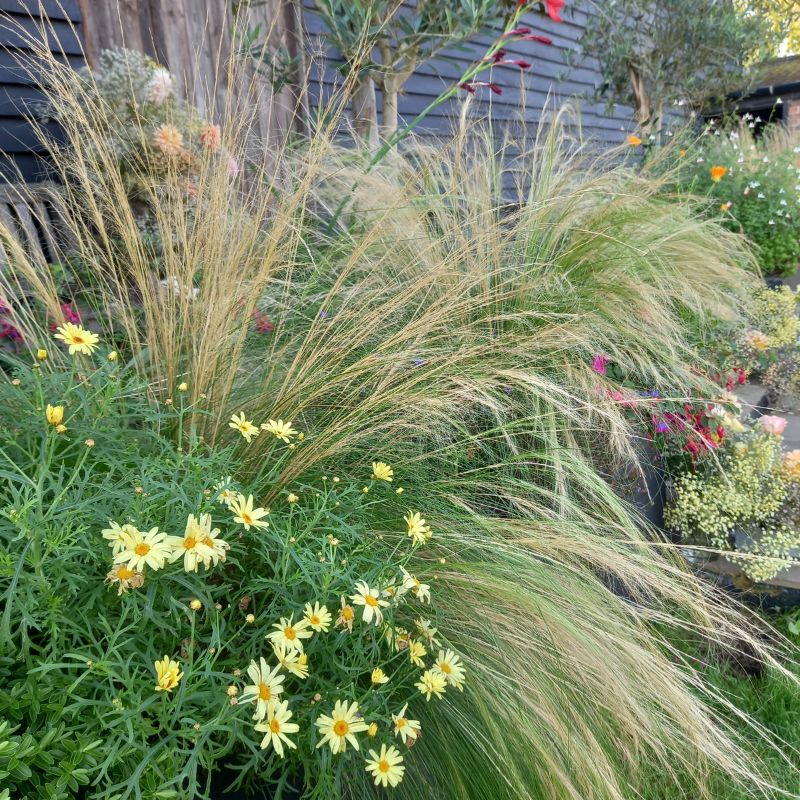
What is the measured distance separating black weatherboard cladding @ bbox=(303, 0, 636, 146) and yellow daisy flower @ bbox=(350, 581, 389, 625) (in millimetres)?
4337

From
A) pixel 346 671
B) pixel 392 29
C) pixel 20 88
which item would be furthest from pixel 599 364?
pixel 20 88

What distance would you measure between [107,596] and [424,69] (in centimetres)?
575

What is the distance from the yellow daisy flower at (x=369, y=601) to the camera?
0.97 metres

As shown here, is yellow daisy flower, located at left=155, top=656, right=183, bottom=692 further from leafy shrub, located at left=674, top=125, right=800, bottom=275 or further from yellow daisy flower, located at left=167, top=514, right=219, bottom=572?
leafy shrub, located at left=674, top=125, right=800, bottom=275

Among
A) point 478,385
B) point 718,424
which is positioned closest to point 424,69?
point 718,424

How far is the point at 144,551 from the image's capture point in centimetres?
87

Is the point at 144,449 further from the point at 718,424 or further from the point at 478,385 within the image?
the point at 718,424

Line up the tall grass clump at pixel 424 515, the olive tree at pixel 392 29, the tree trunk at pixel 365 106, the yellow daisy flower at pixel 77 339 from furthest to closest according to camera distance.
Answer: the tree trunk at pixel 365 106, the olive tree at pixel 392 29, the yellow daisy flower at pixel 77 339, the tall grass clump at pixel 424 515

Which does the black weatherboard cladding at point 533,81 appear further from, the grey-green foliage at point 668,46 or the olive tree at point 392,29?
the olive tree at point 392,29

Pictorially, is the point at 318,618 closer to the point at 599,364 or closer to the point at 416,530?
the point at 416,530

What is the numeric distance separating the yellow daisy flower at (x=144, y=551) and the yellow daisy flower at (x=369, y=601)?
9.5 inches

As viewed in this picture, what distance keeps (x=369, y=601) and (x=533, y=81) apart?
758cm

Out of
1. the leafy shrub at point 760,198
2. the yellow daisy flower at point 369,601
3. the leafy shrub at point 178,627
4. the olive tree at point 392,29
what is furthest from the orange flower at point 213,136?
the leafy shrub at point 760,198

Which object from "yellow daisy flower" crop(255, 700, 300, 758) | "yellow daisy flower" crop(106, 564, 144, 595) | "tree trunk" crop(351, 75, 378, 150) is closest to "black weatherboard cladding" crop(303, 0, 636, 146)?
"tree trunk" crop(351, 75, 378, 150)
